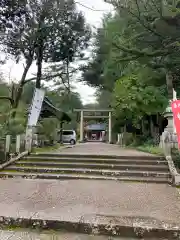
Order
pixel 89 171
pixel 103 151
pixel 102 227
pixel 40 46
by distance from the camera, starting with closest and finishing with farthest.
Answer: pixel 102 227 < pixel 89 171 < pixel 103 151 < pixel 40 46

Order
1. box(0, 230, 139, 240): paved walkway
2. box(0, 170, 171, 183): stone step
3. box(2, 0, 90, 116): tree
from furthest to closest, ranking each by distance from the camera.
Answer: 1. box(2, 0, 90, 116): tree
2. box(0, 170, 171, 183): stone step
3. box(0, 230, 139, 240): paved walkway

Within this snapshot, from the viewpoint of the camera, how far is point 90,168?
7586mm

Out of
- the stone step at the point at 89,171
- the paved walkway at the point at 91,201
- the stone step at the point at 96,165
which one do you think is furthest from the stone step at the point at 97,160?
the paved walkway at the point at 91,201

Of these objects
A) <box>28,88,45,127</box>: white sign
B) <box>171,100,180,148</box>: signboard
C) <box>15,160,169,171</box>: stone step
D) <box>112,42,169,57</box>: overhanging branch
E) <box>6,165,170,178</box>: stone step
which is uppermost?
<box>112,42,169,57</box>: overhanging branch

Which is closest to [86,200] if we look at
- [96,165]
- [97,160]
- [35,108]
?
[96,165]

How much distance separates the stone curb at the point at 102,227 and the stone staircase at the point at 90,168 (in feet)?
10.8

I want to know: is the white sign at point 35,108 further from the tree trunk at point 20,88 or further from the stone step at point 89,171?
the stone step at point 89,171

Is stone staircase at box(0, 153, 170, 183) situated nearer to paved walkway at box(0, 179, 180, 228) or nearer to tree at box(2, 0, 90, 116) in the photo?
paved walkway at box(0, 179, 180, 228)

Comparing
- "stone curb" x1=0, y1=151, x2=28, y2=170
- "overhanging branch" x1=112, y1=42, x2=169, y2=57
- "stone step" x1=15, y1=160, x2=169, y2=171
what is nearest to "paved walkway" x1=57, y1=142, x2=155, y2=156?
"stone step" x1=15, y1=160, x2=169, y2=171

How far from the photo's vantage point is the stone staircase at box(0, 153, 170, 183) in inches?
268

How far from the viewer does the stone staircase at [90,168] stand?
6.80 metres

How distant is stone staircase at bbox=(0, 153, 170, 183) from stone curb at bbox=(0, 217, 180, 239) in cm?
330

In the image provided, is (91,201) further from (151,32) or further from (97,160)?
(151,32)

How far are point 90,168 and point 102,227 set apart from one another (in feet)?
14.2
